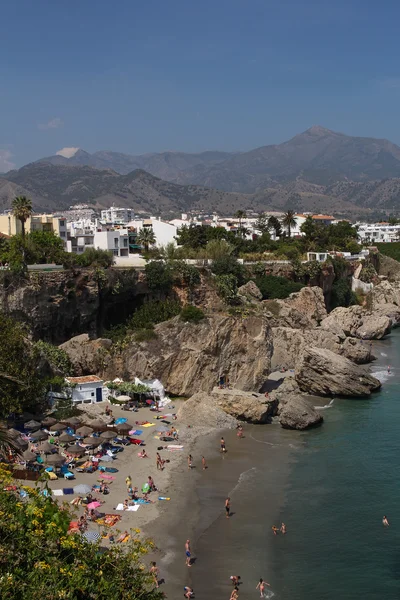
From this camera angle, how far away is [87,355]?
→ 1642 inches

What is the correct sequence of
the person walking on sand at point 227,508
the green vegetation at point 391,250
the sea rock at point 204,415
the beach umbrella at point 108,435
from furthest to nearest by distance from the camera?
the green vegetation at point 391,250, the sea rock at point 204,415, the beach umbrella at point 108,435, the person walking on sand at point 227,508

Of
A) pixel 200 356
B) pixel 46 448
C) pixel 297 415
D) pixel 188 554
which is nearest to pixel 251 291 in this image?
pixel 200 356

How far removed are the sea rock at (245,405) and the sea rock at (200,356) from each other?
3.67 metres

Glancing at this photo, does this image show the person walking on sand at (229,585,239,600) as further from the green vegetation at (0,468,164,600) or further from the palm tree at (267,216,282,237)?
the palm tree at (267,216,282,237)

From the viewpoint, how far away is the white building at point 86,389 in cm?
3738

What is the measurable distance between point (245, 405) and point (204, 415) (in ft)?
7.97

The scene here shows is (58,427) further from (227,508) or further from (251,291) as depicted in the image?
(251,291)

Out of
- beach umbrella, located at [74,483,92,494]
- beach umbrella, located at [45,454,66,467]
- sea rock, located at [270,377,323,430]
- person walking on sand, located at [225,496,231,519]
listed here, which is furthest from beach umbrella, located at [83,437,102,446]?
sea rock, located at [270,377,323,430]

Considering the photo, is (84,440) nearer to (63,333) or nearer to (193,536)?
(193,536)

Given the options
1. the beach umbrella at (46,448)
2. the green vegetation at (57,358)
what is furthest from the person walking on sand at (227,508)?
the green vegetation at (57,358)

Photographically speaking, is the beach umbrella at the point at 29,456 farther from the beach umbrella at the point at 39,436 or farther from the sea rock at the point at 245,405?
the sea rock at the point at 245,405

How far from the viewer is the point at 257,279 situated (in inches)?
2493

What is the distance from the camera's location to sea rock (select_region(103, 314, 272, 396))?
4028 centimetres

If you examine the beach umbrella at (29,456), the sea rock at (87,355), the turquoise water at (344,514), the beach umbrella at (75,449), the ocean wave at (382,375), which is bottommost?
the turquoise water at (344,514)
